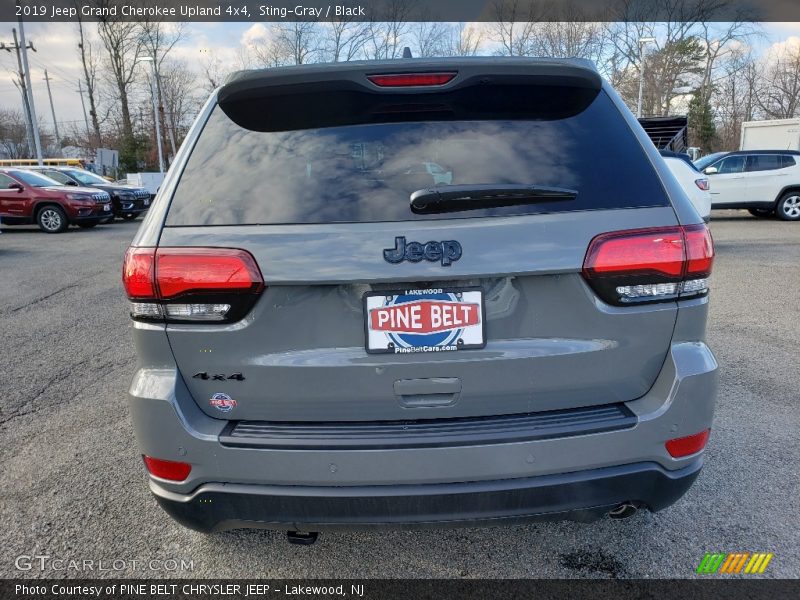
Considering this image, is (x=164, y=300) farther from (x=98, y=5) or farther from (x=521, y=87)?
(x=98, y=5)

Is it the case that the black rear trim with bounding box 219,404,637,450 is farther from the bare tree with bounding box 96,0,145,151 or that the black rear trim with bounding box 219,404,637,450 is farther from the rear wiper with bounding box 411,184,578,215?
the bare tree with bounding box 96,0,145,151

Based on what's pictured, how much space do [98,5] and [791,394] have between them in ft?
156

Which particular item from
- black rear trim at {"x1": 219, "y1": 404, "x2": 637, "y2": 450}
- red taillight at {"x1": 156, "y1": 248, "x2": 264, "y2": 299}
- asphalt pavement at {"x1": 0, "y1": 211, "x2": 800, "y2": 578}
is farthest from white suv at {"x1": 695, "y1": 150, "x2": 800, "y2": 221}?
red taillight at {"x1": 156, "y1": 248, "x2": 264, "y2": 299}

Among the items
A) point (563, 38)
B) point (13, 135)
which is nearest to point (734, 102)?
point (563, 38)

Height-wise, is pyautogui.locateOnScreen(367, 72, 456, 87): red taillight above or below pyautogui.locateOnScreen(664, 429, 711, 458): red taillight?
above

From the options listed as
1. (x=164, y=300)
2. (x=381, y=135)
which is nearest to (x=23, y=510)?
(x=164, y=300)

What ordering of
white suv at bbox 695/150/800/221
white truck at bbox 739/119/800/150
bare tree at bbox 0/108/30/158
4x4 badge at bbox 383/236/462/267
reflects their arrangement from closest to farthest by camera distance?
4x4 badge at bbox 383/236/462/267, white suv at bbox 695/150/800/221, white truck at bbox 739/119/800/150, bare tree at bbox 0/108/30/158

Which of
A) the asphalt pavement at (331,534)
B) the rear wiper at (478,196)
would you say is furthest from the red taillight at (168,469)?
the rear wiper at (478,196)

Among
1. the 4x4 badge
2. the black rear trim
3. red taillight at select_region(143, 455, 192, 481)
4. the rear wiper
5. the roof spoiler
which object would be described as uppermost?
the roof spoiler

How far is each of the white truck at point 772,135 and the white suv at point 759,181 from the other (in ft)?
30.8

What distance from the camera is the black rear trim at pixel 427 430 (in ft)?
5.49

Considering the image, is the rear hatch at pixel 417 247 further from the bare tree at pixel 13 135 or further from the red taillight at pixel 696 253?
the bare tree at pixel 13 135

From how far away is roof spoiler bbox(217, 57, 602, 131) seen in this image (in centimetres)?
179

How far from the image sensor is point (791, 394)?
3725 millimetres
